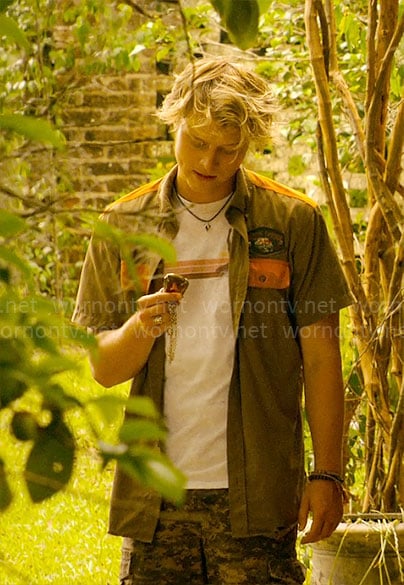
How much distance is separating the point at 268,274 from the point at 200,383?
0.26 m

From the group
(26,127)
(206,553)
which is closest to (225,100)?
(206,553)

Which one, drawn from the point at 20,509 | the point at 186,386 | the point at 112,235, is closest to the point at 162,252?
the point at 112,235

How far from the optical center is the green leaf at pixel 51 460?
0.77 metres

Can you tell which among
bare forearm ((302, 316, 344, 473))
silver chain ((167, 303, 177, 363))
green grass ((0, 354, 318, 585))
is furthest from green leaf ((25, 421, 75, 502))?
green grass ((0, 354, 318, 585))

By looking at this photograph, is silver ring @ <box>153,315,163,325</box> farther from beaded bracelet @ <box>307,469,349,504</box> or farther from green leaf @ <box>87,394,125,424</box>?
green leaf @ <box>87,394,125,424</box>

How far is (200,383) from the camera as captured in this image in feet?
7.70

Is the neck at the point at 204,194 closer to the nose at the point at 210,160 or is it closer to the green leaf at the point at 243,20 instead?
the nose at the point at 210,160

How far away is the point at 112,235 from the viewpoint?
0.83m

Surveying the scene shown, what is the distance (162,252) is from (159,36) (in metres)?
4.61

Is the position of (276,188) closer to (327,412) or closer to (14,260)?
(327,412)

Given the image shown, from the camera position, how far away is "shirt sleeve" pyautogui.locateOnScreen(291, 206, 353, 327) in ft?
7.88

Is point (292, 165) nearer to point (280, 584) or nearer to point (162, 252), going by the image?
point (280, 584)

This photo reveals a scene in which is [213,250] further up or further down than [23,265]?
further down

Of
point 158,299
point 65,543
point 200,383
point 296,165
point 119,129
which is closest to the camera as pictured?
point 158,299
